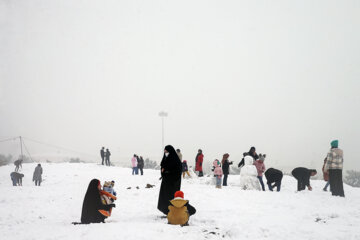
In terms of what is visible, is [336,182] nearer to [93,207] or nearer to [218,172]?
[218,172]

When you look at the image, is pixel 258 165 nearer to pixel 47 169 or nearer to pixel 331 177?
pixel 331 177

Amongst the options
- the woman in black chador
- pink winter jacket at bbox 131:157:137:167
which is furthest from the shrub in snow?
the woman in black chador

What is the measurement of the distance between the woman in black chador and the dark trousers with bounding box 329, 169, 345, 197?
23.3 feet

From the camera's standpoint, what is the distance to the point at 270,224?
694 cm

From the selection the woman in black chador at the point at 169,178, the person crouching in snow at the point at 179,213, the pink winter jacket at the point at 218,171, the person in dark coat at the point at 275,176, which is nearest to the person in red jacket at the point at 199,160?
the pink winter jacket at the point at 218,171

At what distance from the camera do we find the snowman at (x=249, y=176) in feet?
44.2

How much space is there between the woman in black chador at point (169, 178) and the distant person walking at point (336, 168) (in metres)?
7.10

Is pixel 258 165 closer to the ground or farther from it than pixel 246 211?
farther from it

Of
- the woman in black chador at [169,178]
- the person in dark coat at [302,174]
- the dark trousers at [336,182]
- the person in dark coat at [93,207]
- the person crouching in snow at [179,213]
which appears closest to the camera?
the person crouching in snow at [179,213]

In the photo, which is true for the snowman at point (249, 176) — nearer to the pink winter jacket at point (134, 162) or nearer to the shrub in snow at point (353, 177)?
the pink winter jacket at point (134, 162)

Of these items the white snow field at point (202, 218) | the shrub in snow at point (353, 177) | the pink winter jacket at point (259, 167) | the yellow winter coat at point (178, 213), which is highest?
the pink winter jacket at point (259, 167)

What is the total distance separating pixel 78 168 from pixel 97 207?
24.9m

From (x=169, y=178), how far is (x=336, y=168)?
24.4ft

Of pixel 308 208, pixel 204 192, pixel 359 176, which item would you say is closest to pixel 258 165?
pixel 204 192
